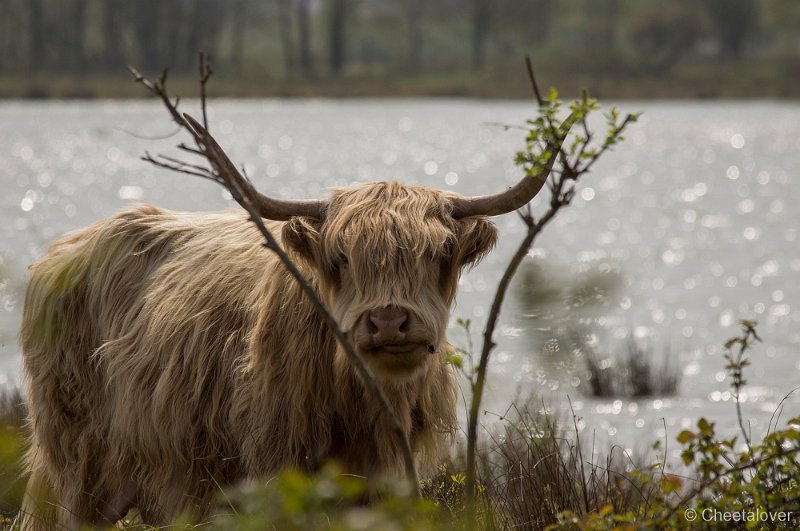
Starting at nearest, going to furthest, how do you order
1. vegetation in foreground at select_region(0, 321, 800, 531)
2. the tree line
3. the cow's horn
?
1. vegetation in foreground at select_region(0, 321, 800, 531)
2. the cow's horn
3. the tree line

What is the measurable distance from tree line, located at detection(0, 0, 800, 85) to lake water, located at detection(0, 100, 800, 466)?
47.4 feet

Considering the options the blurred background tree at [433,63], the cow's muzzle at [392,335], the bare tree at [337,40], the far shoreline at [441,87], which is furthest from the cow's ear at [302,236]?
the bare tree at [337,40]

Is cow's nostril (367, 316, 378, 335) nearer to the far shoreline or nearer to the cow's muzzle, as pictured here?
the cow's muzzle

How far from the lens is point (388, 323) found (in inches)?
136

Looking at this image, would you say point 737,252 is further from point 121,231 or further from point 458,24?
point 458,24

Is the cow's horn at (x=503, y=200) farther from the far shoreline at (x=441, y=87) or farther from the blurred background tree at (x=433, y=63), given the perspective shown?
the far shoreline at (x=441, y=87)

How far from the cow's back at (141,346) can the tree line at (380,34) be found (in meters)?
62.5

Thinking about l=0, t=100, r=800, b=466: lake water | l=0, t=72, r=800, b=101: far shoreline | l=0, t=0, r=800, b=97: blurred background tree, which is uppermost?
l=0, t=0, r=800, b=97: blurred background tree

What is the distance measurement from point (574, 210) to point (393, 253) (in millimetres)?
24426

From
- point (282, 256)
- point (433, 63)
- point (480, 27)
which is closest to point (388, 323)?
point (282, 256)

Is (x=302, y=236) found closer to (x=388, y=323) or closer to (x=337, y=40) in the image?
(x=388, y=323)

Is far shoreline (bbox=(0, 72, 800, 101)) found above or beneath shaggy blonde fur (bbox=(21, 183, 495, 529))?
above

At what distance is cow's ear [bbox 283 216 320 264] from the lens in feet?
12.8

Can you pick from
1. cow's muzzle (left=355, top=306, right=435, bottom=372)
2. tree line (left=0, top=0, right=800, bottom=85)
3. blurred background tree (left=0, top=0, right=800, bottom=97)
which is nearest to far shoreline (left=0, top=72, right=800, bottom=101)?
blurred background tree (left=0, top=0, right=800, bottom=97)
